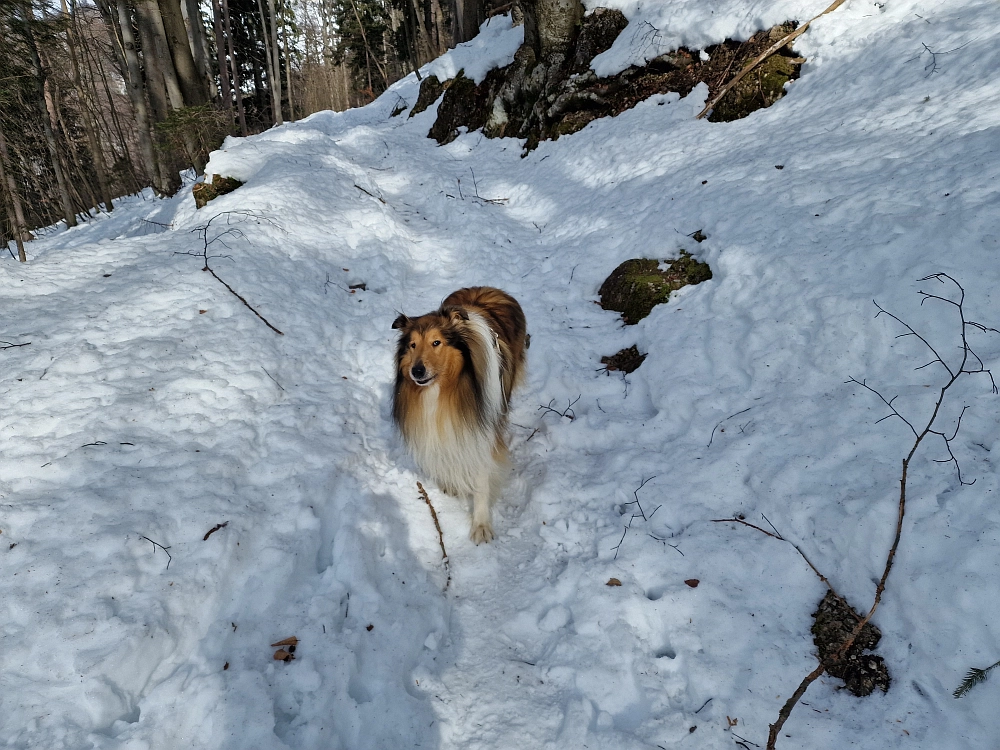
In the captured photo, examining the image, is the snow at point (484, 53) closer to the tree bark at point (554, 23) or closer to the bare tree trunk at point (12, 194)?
the tree bark at point (554, 23)

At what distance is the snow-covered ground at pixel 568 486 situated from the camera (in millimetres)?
2195

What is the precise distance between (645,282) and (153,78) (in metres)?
12.0

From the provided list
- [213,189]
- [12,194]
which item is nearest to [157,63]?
[213,189]

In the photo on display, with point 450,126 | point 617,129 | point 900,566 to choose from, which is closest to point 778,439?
point 900,566

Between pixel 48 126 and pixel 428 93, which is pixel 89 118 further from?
pixel 428 93

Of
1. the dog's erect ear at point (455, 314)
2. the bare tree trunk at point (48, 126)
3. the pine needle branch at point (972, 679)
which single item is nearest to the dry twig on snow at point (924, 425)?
the pine needle branch at point (972, 679)

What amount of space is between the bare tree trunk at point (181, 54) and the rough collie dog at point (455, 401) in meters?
11.3

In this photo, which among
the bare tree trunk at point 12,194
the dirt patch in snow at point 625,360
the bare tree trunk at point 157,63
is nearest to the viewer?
the dirt patch in snow at point 625,360

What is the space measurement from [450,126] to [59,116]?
14092 millimetres

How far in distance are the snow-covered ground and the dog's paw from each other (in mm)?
113

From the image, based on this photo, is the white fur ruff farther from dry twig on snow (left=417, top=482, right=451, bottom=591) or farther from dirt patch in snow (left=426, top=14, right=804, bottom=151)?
dirt patch in snow (left=426, top=14, right=804, bottom=151)

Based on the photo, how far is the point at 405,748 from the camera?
2.25 meters

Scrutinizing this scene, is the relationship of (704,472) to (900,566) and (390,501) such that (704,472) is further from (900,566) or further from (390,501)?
(390,501)

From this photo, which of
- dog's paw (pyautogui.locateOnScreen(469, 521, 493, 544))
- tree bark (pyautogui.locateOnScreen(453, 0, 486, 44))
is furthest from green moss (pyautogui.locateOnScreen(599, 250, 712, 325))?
tree bark (pyautogui.locateOnScreen(453, 0, 486, 44))
